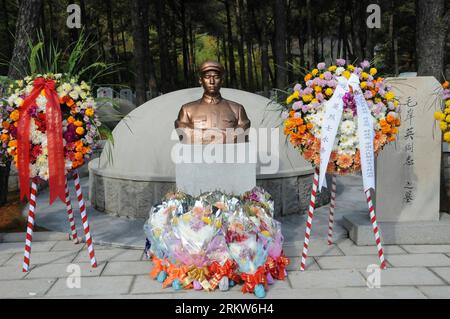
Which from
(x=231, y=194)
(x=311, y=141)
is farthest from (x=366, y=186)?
(x=231, y=194)

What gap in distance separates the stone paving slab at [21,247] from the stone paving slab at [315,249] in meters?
3.56

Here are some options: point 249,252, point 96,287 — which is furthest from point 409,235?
point 96,287

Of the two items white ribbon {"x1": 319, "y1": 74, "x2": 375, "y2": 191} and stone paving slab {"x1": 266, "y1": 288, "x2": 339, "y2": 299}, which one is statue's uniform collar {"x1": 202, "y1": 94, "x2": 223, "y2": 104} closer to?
white ribbon {"x1": 319, "y1": 74, "x2": 375, "y2": 191}

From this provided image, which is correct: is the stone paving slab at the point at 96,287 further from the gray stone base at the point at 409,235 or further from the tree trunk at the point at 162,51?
the tree trunk at the point at 162,51

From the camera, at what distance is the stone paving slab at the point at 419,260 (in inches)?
223

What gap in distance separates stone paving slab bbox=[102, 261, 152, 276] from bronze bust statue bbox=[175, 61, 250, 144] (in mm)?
1750

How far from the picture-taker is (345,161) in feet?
18.4

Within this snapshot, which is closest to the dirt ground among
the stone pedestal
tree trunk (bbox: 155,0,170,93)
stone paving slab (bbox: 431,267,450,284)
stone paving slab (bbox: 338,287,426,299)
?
the stone pedestal

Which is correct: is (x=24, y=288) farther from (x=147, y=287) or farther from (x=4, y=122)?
(x=4, y=122)

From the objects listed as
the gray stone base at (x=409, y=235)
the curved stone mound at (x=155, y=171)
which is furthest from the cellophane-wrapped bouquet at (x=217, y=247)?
the curved stone mound at (x=155, y=171)

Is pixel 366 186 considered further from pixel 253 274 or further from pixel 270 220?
pixel 253 274

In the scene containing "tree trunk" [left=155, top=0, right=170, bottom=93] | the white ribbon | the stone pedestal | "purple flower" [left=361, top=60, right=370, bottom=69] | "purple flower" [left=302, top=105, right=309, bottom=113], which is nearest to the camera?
the white ribbon

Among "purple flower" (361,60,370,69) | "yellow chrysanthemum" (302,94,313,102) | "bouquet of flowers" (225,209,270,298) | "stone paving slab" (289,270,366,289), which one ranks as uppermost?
"purple flower" (361,60,370,69)

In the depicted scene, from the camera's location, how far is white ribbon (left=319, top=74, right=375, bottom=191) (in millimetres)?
5301
